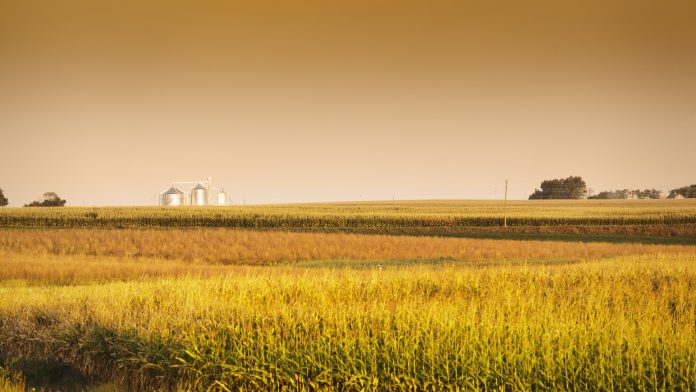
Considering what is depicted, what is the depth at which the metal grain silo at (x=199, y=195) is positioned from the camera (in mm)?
107000

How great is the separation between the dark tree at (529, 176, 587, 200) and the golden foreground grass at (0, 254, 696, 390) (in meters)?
142

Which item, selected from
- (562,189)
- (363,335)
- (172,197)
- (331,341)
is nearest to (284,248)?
(363,335)

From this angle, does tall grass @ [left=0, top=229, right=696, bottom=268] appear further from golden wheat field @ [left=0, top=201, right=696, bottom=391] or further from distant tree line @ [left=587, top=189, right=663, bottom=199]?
distant tree line @ [left=587, top=189, right=663, bottom=199]

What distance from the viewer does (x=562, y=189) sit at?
157000mm

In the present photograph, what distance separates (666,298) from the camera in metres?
16.9

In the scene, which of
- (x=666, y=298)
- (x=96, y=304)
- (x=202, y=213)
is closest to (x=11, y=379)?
(x=96, y=304)

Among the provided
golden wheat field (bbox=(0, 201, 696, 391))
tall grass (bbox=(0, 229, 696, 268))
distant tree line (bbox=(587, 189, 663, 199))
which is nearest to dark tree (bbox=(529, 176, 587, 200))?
distant tree line (bbox=(587, 189, 663, 199))

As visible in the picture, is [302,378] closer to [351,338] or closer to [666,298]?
[351,338]

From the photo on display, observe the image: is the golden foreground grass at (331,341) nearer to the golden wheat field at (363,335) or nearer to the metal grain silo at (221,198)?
the golden wheat field at (363,335)

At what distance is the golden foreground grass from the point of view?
8.90 m

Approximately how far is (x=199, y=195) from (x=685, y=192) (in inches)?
4510

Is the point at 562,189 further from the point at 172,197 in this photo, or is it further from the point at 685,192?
the point at 172,197

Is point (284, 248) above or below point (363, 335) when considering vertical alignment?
below

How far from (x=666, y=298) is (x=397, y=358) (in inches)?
422
